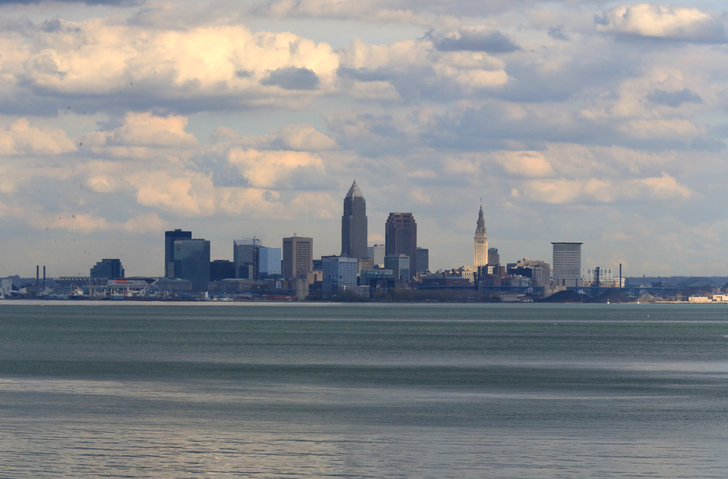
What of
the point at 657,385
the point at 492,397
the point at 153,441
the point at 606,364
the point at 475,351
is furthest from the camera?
the point at 475,351

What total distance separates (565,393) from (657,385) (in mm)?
9384

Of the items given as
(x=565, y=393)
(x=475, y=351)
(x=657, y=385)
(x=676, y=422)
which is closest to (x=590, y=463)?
(x=676, y=422)

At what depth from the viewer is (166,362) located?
92.0 m

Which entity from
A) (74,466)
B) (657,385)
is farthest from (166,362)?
(74,466)

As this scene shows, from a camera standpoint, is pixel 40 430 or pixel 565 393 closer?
pixel 40 430

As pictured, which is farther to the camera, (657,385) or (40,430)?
(657,385)

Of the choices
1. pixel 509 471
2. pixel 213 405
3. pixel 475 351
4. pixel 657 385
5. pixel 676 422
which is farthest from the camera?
pixel 475 351

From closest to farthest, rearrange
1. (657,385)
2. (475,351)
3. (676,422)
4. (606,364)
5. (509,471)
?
1. (509,471)
2. (676,422)
3. (657,385)
4. (606,364)
5. (475,351)

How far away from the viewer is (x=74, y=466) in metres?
33.1

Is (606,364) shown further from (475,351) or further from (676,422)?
(676,422)

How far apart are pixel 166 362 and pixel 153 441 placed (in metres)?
53.7

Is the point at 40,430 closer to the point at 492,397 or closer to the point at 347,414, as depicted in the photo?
the point at 347,414

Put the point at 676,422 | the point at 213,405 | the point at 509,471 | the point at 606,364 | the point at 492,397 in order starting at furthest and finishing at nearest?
the point at 606,364, the point at 492,397, the point at 213,405, the point at 676,422, the point at 509,471

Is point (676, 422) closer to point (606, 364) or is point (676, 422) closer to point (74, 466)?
point (74, 466)
